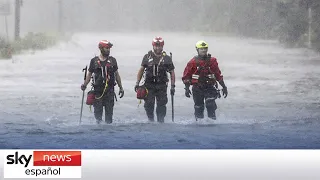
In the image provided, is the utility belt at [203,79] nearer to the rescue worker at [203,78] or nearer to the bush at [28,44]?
the rescue worker at [203,78]

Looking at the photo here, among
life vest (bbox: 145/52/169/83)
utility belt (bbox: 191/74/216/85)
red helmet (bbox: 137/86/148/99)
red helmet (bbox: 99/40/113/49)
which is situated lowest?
red helmet (bbox: 137/86/148/99)

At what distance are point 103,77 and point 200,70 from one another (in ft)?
3.88

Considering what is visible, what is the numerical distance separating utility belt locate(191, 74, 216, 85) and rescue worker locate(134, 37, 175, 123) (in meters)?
0.27

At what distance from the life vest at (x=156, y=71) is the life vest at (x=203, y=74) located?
1.18 feet

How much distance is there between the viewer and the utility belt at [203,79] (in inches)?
525

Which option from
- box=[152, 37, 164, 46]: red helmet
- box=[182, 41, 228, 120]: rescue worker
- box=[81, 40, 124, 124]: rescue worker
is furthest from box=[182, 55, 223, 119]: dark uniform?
box=[81, 40, 124, 124]: rescue worker

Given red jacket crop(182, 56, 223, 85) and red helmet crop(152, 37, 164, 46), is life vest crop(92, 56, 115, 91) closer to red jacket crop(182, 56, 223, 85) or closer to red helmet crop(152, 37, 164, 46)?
red helmet crop(152, 37, 164, 46)

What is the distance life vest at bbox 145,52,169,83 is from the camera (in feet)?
43.4

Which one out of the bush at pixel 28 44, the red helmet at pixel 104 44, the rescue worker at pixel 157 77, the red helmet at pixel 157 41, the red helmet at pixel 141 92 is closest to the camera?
the red helmet at pixel 104 44

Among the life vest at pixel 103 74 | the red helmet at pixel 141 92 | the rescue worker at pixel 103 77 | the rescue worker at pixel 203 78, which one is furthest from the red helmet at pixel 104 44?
the rescue worker at pixel 203 78

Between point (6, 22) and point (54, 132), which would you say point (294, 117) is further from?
point (6, 22)

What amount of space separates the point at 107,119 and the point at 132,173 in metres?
2.54

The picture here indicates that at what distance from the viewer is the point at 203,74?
1333cm

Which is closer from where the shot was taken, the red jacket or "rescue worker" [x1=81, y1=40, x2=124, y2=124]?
"rescue worker" [x1=81, y1=40, x2=124, y2=124]
